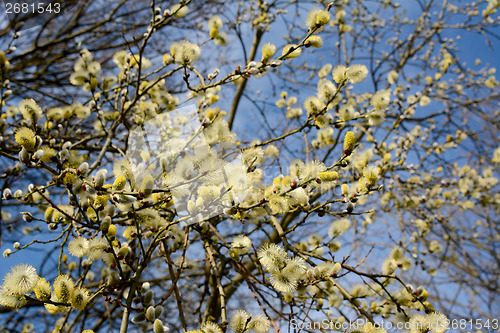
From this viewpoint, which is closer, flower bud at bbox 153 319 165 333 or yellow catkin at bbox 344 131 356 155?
flower bud at bbox 153 319 165 333

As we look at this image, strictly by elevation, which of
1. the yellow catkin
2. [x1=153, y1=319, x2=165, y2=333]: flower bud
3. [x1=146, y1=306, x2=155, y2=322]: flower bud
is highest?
the yellow catkin

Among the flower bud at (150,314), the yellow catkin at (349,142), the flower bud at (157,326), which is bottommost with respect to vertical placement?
the flower bud at (157,326)

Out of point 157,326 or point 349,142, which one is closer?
point 157,326

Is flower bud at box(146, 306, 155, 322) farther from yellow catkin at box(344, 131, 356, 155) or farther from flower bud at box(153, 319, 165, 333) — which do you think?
yellow catkin at box(344, 131, 356, 155)

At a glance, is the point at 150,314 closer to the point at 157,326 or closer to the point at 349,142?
the point at 157,326

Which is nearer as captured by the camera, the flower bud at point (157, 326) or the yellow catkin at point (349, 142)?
the flower bud at point (157, 326)

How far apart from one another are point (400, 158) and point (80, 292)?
274 centimetres

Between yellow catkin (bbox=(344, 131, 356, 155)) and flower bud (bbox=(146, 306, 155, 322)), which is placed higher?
yellow catkin (bbox=(344, 131, 356, 155))

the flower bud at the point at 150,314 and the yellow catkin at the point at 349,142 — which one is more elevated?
the yellow catkin at the point at 349,142

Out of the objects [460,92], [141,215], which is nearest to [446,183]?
[460,92]

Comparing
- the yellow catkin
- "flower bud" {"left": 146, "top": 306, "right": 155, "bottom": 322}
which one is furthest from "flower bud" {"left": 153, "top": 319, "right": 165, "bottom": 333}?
the yellow catkin

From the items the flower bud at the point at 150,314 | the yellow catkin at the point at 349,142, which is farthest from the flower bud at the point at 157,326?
the yellow catkin at the point at 349,142

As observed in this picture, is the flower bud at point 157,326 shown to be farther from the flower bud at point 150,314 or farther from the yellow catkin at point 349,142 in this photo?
the yellow catkin at point 349,142

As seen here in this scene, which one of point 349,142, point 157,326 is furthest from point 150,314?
point 349,142
